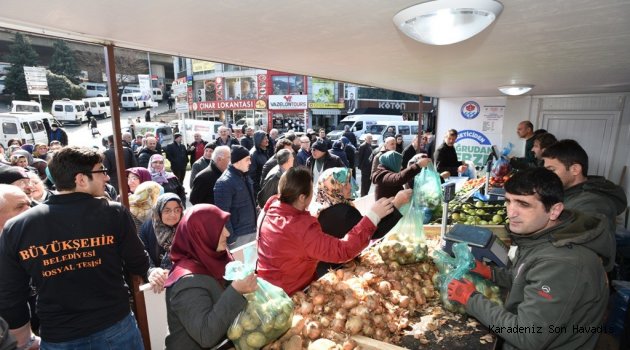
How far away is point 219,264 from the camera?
1758mm

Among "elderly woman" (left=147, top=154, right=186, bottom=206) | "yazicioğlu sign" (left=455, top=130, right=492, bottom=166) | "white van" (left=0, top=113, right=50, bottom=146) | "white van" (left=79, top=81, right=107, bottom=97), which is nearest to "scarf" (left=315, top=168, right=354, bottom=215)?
"elderly woman" (left=147, top=154, right=186, bottom=206)

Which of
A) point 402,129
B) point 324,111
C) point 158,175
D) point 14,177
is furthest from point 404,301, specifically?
point 324,111

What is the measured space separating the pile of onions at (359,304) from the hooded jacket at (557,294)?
478 millimetres

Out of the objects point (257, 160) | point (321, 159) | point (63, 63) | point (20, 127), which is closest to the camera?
point (321, 159)

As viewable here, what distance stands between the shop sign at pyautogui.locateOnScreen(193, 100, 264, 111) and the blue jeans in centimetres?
3038

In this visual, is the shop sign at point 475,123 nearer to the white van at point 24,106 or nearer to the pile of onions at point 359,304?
the pile of onions at point 359,304

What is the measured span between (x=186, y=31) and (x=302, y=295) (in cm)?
193

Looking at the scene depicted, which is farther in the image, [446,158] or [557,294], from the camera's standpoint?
[446,158]

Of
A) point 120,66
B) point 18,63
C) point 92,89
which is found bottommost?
point 92,89

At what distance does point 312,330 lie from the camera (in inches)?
68.3

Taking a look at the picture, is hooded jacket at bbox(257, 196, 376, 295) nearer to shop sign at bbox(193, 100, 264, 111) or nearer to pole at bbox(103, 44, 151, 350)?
pole at bbox(103, 44, 151, 350)

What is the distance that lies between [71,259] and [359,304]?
170 centimetres

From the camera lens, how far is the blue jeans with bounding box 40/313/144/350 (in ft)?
6.40

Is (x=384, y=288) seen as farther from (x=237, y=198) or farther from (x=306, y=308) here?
(x=237, y=198)
